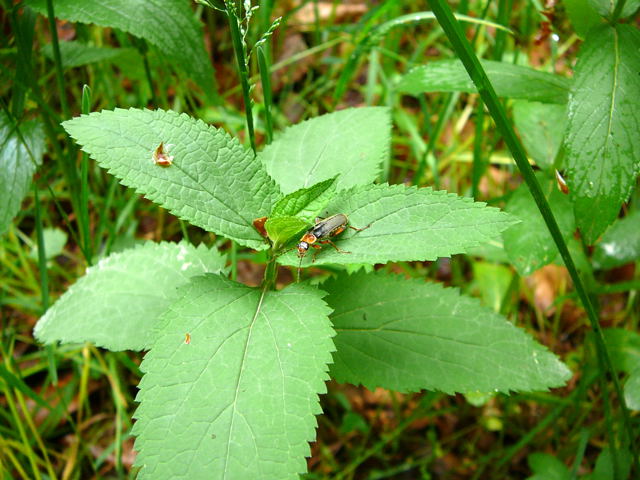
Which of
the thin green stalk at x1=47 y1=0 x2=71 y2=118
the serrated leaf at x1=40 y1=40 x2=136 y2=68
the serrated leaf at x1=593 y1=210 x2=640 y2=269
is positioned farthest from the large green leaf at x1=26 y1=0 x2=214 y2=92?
the serrated leaf at x1=593 y1=210 x2=640 y2=269

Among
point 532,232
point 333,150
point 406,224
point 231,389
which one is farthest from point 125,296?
point 532,232

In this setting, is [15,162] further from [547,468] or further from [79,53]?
[547,468]

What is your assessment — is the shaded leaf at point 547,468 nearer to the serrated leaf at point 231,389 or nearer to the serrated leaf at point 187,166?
the serrated leaf at point 231,389

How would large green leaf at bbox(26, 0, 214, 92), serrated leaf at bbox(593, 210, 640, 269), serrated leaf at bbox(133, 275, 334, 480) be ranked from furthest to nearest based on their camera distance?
serrated leaf at bbox(593, 210, 640, 269) → large green leaf at bbox(26, 0, 214, 92) → serrated leaf at bbox(133, 275, 334, 480)

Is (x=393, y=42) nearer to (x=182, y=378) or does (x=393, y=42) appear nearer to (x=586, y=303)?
(x=586, y=303)

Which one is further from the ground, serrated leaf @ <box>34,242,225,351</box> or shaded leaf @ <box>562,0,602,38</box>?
shaded leaf @ <box>562,0,602,38</box>

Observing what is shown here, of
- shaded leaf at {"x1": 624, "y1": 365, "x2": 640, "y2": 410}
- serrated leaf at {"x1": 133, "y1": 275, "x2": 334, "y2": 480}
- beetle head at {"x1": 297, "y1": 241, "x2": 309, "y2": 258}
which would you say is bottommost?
shaded leaf at {"x1": 624, "y1": 365, "x2": 640, "y2": 410}

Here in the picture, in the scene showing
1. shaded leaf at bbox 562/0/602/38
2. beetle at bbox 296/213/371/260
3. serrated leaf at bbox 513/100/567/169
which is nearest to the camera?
beetle at bbox 296/213/371/260

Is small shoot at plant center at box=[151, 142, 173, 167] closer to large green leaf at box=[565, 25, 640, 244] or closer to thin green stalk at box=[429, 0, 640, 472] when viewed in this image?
thin green stalk at box=[429, 0, 640, 472]

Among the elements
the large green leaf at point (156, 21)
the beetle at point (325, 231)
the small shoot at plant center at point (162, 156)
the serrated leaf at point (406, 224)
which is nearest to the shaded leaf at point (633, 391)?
the serrated leaf at point (406, 224)
